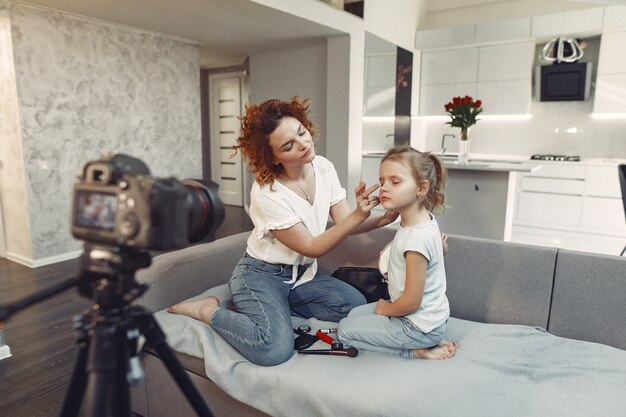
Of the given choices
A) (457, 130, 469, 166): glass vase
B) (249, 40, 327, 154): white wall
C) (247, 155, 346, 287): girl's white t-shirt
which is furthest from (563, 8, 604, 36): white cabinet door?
(247, 155, 346, 287): girl's white t-shirt

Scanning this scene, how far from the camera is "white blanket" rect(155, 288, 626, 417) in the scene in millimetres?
1176

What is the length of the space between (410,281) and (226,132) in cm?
587

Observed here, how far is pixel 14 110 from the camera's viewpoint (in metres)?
3.50

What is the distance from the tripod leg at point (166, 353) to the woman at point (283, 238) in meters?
0.59

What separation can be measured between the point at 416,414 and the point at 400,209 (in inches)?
25.1

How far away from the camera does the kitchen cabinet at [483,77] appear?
5.18 m

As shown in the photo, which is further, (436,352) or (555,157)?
(555,157)

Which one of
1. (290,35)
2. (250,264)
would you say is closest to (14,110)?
(290,35)

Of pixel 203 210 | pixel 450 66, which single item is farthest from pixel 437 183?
pixel 450 66

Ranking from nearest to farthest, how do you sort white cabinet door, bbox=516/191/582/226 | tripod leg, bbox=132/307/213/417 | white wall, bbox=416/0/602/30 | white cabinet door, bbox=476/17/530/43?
1. tripod leg, bbox=132/307/213/417
2. white cabinet door, bbox=516/191/582/226
3. white cabinet door, bbox=476/17/530/43
4. white wall, bbox=416/0/602/30

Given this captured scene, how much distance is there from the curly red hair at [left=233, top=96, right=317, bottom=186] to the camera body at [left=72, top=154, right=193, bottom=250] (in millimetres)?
953

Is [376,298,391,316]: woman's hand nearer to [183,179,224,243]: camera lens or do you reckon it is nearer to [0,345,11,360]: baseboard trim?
[183,179,224,243]: camera lens

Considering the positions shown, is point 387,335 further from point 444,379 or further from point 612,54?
point 612,54

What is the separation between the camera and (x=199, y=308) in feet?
5.46
